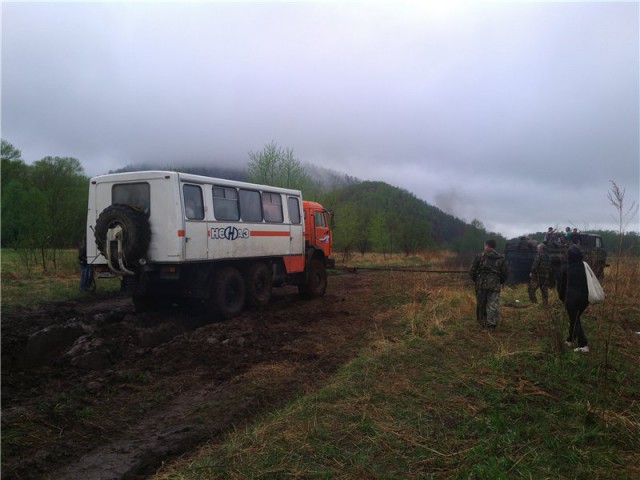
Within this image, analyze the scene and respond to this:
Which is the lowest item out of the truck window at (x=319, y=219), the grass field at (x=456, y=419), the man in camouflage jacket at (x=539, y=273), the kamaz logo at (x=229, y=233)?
the grass field at (x=456, y=419)

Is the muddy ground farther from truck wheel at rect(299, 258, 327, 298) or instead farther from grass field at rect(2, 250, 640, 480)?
Result: truck wheel at rect(299, 258, 327, 298)

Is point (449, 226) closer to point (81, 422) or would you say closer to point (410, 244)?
point (410, 244)

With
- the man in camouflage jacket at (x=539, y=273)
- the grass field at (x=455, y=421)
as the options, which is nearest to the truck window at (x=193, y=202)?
the grass field at (x=455, y=421)

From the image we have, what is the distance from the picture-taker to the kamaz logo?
9.99m

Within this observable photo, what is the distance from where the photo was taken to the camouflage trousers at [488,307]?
882 centimetres

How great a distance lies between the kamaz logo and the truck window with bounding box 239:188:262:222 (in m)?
0.35

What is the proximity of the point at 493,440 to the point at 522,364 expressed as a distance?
90.9 inches

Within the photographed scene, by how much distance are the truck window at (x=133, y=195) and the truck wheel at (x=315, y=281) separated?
5368 mm

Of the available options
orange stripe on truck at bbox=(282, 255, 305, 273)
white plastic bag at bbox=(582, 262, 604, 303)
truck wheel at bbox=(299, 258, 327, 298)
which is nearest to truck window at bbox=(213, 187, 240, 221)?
orange stripe on truck at bbox=(282, 255, 305, 273)

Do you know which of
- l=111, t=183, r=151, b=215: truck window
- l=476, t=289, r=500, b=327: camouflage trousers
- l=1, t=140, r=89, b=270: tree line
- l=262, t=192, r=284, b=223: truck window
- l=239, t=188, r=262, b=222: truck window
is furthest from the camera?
l=1, t=140, r=89, b=270: tree line

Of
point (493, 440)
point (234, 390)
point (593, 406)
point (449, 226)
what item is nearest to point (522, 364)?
point (593, 406)

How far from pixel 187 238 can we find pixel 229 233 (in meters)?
1.30

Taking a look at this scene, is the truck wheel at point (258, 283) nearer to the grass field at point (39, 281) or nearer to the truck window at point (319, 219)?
the truck window at point (319, 219)

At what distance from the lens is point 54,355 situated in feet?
23.3
